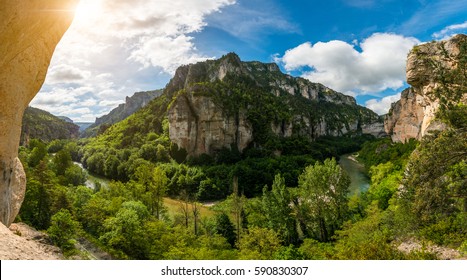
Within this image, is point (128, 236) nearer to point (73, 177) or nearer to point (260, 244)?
point (260, 244)

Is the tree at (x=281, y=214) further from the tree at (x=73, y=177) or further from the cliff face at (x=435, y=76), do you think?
Answer: the tree at (x=73, y=177)

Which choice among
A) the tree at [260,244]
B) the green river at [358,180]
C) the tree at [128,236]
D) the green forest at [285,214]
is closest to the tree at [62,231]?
the green forest at [285,214]

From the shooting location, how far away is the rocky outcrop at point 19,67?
364 inches

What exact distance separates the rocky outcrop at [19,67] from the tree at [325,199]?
23.6 metres

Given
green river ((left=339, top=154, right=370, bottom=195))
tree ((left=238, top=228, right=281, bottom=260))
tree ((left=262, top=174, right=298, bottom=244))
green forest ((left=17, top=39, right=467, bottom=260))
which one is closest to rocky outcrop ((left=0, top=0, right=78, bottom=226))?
green forest ((left=17, top=39, right=467, bottom=260))

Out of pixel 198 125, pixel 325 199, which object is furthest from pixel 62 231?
pixel 198 125

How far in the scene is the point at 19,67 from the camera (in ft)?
39.9

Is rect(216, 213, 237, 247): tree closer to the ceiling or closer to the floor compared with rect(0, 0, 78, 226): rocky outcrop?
closer to the floor

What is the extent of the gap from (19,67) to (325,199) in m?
26.5

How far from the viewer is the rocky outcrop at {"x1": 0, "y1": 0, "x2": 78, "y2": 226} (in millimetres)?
9250

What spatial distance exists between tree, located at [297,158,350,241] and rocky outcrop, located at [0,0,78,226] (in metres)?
23.6

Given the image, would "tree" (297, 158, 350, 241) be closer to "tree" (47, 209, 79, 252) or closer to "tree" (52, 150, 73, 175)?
"tree" (47, 209, 79, 252)
